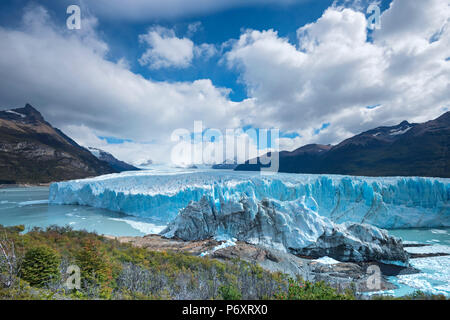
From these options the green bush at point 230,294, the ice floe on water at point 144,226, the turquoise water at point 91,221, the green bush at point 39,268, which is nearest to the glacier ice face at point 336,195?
the ice floe on water at point 144,226

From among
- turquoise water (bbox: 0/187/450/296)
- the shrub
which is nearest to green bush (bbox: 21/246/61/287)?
the shrub

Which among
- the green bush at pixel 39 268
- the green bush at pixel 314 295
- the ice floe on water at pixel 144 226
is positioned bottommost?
the ice floe on water at pixel 144 226

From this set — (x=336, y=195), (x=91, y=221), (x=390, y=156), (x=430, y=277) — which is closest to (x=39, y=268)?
(x=430, y=277)

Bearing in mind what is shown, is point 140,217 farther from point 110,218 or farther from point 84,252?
point 84,252

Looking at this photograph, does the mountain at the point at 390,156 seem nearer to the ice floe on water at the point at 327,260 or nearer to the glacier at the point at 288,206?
the glacier at the point at 288,206

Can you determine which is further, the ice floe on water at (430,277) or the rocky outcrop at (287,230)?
the rocky outcrop at (287,230)
